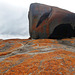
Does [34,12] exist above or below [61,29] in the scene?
above

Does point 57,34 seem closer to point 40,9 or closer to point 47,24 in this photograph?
point 47,24

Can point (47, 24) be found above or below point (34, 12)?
below

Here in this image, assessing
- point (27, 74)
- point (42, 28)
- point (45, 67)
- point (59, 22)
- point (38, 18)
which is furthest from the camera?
point (38, 18)

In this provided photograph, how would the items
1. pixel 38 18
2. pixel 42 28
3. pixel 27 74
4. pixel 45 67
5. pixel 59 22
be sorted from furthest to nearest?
pixel 38 18, pixel 42 28, pixel 59 22, pixel 45 67, pixel 27 74

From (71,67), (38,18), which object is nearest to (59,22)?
(38,18)

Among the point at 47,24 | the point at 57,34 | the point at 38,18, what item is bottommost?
the point at 57,34

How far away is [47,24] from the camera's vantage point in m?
4.25

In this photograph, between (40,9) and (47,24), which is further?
(40,9)

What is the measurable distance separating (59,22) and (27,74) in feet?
11.6

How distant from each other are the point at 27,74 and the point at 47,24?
3.48 m

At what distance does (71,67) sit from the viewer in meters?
1.31

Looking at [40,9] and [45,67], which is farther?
[40,9]

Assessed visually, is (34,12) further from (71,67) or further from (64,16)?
(71,67)

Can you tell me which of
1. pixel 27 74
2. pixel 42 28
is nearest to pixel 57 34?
pixel 42 28
